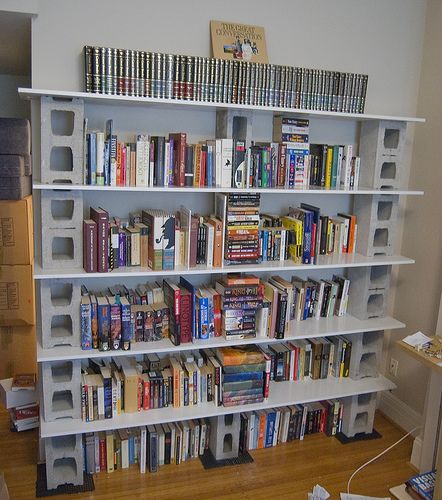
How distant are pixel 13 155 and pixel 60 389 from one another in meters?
1.11

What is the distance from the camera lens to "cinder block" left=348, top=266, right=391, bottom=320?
2713 mm

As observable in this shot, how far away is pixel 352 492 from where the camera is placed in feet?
7.86

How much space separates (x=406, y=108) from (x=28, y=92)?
6.54ft

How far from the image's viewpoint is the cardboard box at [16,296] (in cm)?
236

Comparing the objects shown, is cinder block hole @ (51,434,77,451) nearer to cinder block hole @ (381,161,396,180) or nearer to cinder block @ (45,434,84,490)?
cinder block @ (45,434,84,490)

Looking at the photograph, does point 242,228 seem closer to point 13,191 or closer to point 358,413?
point 13,191

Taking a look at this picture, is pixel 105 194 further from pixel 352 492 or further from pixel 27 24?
pixel 352 492

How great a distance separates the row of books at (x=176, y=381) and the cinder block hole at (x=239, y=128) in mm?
1070

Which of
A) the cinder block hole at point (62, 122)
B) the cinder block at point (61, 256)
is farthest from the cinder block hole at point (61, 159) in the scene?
the cinder block at point (61, 256)

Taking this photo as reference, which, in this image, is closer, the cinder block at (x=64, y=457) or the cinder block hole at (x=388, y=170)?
the cinder block at (x=64, y=457)

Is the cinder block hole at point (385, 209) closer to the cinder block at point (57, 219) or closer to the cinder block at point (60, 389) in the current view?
the cinder block at point (57, 219)

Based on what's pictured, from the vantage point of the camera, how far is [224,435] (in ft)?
8.48

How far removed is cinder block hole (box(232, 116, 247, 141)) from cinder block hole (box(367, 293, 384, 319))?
115cm

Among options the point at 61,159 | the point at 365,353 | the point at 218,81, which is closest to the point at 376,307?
the point at 365,353
